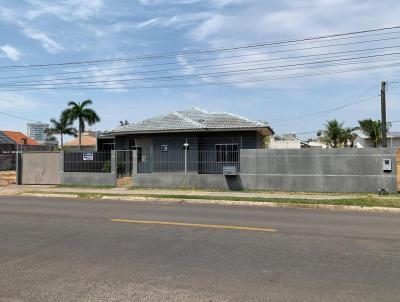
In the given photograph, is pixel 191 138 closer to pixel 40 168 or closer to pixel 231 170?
pixel 231 170

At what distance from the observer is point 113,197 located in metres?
18.1

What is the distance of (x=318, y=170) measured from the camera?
20.0 metres

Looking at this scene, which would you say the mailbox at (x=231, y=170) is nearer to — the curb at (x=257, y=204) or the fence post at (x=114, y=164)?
the curb at (x=257, y=204)

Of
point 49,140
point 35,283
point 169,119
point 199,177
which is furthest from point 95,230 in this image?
point 49,140

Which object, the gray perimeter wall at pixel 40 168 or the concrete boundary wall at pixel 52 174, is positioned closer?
the concrete boundary wall at pixel 52 174

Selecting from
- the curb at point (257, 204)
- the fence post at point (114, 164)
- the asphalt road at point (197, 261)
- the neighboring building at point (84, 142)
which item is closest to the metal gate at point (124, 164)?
the fence post at point (114, 164)

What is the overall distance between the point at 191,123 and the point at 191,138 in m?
0.94

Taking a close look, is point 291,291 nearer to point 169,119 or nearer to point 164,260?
point 164,260

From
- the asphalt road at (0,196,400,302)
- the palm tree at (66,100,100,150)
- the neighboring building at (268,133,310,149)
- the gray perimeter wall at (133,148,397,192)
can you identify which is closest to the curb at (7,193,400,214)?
the asphalt road at (0,196,400,302)

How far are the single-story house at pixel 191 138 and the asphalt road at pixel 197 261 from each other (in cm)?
1273

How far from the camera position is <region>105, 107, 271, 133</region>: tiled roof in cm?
2639

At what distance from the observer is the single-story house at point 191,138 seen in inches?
937

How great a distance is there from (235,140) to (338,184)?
27.7 ft

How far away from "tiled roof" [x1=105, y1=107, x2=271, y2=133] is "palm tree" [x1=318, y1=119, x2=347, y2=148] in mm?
41892
